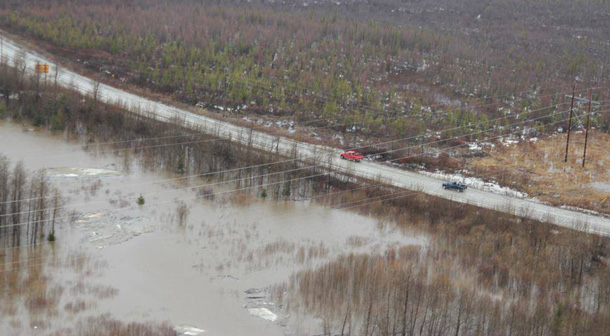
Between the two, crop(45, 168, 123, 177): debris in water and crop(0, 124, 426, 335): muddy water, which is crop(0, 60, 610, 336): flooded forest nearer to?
crop(0, 124, 426, 335): muddy water

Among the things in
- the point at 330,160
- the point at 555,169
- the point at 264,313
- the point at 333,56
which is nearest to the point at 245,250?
the point at 264,313

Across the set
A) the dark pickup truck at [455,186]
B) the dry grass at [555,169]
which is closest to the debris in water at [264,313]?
the dark pickup truck at [455,186]

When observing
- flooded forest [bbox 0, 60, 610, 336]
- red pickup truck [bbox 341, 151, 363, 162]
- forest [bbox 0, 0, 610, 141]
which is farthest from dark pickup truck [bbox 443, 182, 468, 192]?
forest [bbox 0, 0, 610, 141]

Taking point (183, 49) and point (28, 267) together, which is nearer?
point (28, 267)

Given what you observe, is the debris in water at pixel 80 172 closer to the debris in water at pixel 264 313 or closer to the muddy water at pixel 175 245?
the muddy water at pixel 175 245

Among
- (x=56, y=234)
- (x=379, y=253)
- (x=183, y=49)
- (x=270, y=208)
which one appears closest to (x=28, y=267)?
Answer: (x=56, y=234)

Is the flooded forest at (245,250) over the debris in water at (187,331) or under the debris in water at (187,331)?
over

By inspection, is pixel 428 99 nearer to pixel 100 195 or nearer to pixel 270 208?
pixel 270 208
